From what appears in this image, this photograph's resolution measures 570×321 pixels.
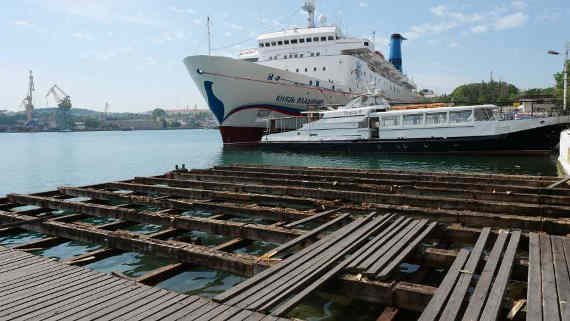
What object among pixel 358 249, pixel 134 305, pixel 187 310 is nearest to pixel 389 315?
pixel 358 249

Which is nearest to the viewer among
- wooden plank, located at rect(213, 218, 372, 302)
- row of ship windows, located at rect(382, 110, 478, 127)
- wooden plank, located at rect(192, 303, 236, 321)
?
wooden plank, located at rect(192, 303, 236, 321)

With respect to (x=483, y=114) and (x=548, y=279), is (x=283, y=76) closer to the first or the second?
(x=483, y=114)

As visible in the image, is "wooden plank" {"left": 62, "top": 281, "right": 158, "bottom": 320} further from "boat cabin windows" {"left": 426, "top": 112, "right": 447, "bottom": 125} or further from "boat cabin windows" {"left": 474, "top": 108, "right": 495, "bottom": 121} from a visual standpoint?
"boat cabin windows" {"left": 474, "top": 108, "right": 495, "bottom": 121}

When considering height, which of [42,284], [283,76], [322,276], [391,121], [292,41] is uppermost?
[292,41]

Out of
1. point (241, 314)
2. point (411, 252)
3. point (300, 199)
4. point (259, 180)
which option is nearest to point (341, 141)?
point (259, 180)

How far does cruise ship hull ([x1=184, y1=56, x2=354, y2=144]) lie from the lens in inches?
1500

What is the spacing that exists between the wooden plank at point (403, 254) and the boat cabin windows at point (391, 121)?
26492 millimetres

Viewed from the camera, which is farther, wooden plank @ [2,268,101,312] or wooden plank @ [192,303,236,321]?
wooden plank @ [2,268,101,312]

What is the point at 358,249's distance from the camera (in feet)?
18.8

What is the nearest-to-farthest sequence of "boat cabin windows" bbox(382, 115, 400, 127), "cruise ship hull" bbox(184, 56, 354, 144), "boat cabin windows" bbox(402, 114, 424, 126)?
"boat cabin windows" bbox(402, 114, 424, 126) → "boat cabin windows" bbox(382, 115, 400, 127) → "cruise ship hull" bbox(184, 56, 354, 144)

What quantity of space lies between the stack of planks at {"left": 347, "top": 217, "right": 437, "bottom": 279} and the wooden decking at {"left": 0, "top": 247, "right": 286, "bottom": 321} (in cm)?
160

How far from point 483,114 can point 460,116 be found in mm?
1664

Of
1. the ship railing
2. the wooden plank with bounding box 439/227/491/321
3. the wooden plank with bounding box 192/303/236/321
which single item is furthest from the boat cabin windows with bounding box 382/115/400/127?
the wooden plank with bounding box 192/303/236/321

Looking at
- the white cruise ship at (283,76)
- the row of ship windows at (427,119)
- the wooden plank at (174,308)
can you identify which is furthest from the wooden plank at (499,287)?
the white cruise ship at (283,76)
